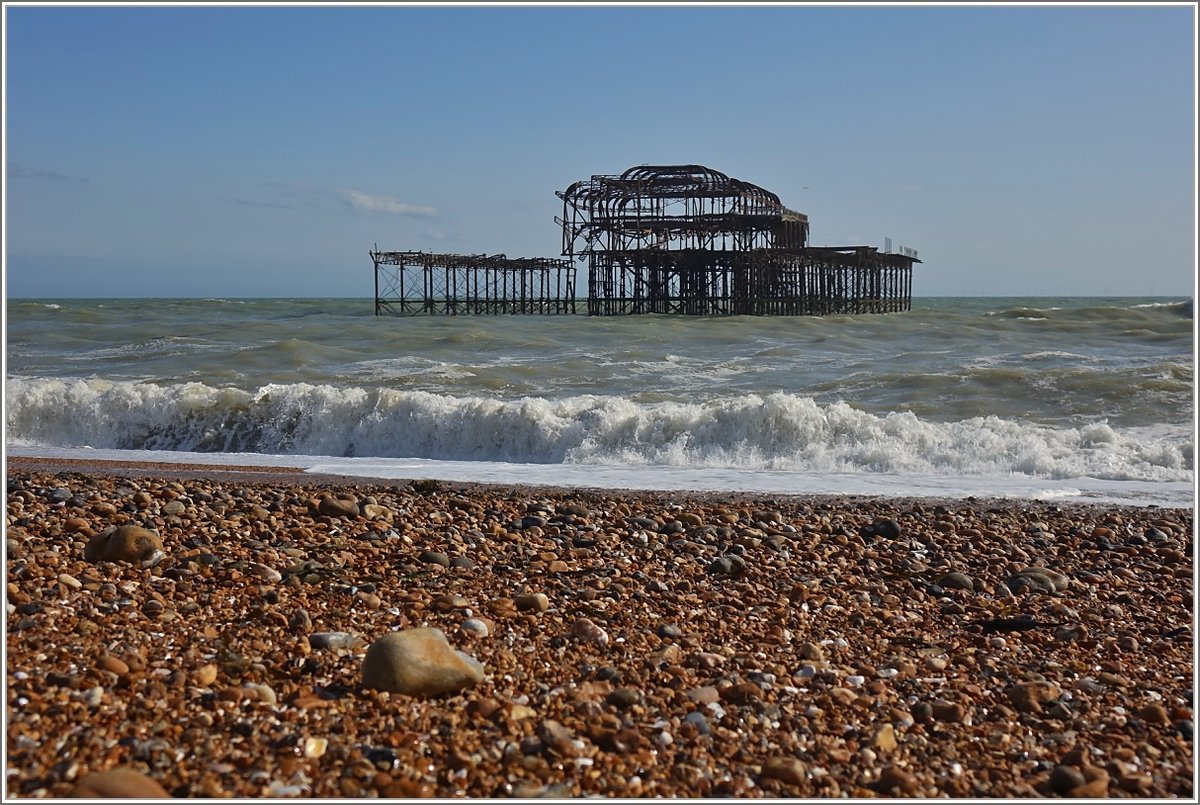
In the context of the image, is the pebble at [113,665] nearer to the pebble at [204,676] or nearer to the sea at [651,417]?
the pebble at [204,676]

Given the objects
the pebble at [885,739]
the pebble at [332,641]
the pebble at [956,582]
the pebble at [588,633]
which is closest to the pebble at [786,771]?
the pebble at [885,739]

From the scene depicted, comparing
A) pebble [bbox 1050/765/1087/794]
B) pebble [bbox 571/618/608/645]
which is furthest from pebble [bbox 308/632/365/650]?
pebble [bbox 1050/765/1087/794]

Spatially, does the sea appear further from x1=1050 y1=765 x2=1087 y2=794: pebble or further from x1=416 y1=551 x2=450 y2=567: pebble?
x1=1050 y1=765 x2=1087 y2=794: pebble

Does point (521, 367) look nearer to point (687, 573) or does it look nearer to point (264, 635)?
point (687, 573)

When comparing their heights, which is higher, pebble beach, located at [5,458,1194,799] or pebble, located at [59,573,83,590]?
pebble, located at [59,573,83,590]

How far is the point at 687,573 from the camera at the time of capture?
18.6ft

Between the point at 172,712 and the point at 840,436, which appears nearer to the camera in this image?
the point at 172,712

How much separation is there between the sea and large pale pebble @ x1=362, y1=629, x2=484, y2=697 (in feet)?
11.6

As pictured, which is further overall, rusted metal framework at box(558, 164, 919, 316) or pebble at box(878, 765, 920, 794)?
rusted metal framework at box(558, 164, 919, 316)

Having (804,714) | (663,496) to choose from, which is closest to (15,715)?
(804,714)

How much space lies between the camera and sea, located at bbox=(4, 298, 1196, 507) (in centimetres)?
1062

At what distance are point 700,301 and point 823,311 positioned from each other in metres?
4.95

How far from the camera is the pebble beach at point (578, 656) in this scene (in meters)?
3.08

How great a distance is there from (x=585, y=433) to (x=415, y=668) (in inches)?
363
